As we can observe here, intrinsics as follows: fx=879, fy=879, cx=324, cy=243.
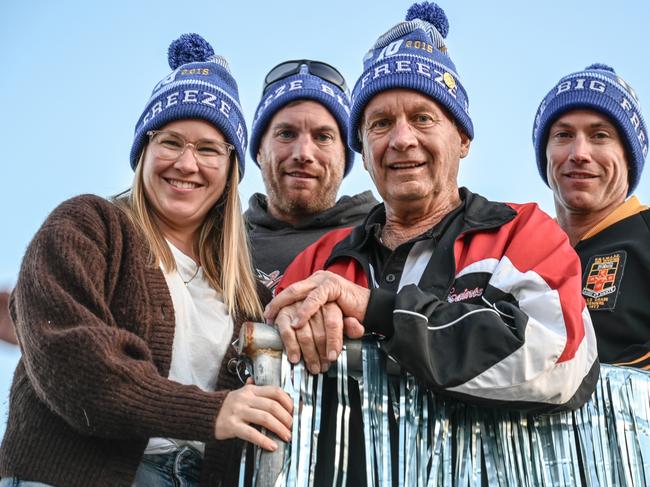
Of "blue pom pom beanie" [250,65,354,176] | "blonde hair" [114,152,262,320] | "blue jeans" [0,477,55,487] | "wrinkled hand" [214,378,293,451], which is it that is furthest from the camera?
"blue pom pom beanie" [250,65,354,176]

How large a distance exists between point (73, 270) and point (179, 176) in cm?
78

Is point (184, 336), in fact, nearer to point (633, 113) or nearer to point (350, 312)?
point (350, 312)

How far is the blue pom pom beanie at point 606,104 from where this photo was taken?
3.80 m

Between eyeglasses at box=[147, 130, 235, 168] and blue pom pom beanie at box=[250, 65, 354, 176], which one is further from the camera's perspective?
blue pom pom beanie at box=[250, 65, 354, 176]

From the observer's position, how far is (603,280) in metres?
3.26

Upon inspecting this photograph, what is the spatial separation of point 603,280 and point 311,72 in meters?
2.22

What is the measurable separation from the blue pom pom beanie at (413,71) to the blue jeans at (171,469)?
147 centimetres

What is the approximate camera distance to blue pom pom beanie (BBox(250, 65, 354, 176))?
15.4 feet

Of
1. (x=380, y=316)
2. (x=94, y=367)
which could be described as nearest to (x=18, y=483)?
(x=94, y=367)

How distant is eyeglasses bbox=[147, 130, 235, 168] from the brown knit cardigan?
0.43 meters

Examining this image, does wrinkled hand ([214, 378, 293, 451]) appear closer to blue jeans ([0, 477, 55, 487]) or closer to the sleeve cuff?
the sleeve cuff

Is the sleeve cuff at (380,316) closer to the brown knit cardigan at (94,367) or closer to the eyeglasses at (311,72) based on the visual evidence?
the brown knit cardigan at (94,367)

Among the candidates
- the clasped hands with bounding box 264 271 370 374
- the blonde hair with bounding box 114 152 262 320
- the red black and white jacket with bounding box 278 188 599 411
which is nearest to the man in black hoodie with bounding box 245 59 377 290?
the blonde hair with bounding box 114 152 262 320

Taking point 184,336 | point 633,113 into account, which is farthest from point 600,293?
point 184,336
